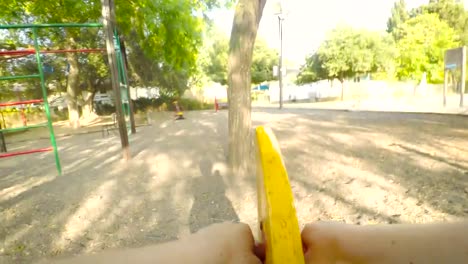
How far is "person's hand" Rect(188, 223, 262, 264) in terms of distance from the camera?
712 millimetres

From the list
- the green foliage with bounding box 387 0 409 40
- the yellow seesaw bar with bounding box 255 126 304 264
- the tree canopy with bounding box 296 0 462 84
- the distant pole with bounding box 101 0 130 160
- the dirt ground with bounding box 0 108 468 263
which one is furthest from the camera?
the green foliage with bounding box 387 0 409 40

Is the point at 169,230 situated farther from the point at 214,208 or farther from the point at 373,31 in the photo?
the point at 373,31

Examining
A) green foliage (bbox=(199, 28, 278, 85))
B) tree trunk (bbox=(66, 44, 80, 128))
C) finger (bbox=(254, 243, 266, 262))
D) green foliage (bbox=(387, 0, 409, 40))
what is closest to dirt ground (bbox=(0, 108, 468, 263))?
finger (bbox=(254, 243, 266, 262))

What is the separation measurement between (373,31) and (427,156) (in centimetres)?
2733

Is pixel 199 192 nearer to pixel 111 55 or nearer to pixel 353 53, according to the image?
pixel 111 55

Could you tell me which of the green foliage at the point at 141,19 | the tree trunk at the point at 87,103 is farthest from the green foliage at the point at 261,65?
the green foliage at the point at 141,19

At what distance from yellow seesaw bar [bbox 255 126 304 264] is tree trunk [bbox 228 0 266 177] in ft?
10.2

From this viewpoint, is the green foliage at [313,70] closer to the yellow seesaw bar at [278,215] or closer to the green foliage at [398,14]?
the green foliage at [398,14]

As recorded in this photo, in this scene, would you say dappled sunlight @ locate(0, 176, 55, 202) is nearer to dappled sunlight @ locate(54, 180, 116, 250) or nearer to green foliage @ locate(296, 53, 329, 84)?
dappled sunlight @ locate(54, 180, 116, 250)

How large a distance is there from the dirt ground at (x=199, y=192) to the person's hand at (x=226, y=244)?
180 centimetres

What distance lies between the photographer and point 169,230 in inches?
100

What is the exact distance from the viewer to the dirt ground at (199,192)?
2512 millimetres

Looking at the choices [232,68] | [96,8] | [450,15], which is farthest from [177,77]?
[450,15]

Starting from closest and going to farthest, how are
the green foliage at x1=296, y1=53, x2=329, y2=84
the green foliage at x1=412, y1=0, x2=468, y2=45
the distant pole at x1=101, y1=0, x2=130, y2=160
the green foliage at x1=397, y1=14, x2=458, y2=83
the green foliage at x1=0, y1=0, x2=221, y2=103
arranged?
1. the distant pole at x1=101, y1=0, x2=130, y2=160
2. the green foliage at x1=0, y1=0, x2=221, y2=103
3. the green foliage at x1=397, y1=14, x2=458, y2=83
4. the green foliage at x1=296, y1=53, x2=329, y2=84
5. the green foliage at x1=412, y1=0, x2=468, y2=45
